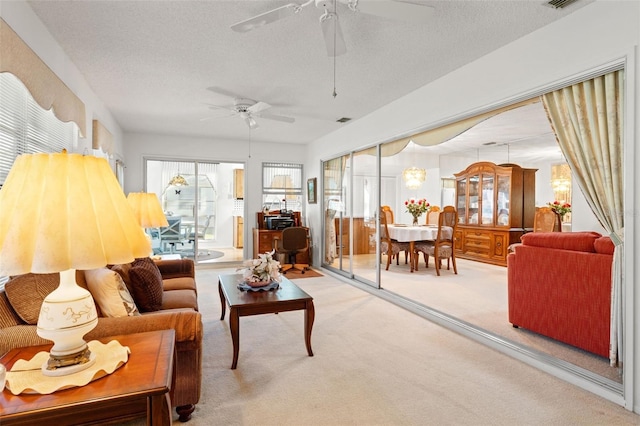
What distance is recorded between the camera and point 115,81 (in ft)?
12.3

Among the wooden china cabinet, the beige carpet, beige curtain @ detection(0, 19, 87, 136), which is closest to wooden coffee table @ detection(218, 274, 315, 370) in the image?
the beige carpet

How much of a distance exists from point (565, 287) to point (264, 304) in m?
2.44

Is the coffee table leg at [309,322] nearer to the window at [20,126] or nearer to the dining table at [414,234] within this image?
the window at [20,126]

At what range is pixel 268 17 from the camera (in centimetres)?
206

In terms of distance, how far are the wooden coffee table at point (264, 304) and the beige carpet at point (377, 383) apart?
0.75ft

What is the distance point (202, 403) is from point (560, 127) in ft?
10.2

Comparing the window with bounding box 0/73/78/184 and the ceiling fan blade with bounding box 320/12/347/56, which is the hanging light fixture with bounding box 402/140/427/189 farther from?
the window with bounding box 0/73/78/184

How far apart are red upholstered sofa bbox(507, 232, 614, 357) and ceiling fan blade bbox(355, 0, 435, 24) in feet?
7.05

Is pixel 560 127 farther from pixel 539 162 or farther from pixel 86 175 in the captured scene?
pixel 539 162

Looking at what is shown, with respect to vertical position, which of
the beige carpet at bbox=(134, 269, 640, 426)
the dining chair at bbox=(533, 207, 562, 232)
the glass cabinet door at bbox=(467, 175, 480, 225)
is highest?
the glass cabinet door at bbox=(467, 175, 480, 225)

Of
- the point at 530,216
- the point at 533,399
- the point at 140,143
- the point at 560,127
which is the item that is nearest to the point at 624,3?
the point at 560,127

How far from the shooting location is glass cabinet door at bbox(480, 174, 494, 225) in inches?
291

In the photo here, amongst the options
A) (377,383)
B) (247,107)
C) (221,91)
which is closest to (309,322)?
(377,383)

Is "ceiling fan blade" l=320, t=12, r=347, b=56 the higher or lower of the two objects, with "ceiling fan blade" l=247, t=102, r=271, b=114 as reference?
lower
